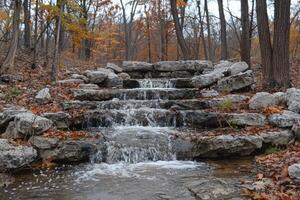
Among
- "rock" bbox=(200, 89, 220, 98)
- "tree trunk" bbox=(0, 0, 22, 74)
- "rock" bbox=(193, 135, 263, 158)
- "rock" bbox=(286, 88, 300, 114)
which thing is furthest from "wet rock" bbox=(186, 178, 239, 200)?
"tree trunk" bbox=(0, 0, 22, 74)

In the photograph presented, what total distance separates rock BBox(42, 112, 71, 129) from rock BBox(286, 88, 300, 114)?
206 inches

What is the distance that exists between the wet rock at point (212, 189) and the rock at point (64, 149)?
2528mm

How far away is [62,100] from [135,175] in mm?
4780

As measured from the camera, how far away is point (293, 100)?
8867 mm

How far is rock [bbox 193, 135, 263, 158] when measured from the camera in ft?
24.6

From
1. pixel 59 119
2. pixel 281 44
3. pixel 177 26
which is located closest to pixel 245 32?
pixel 177 26

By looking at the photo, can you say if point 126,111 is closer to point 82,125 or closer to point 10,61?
point 82,125

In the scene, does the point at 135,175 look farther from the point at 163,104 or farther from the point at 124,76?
the point at 124,76

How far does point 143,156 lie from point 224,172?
1713 mm

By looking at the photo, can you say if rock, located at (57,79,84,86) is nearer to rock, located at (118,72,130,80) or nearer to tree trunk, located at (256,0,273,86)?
rock, located at (118,72,130,80)

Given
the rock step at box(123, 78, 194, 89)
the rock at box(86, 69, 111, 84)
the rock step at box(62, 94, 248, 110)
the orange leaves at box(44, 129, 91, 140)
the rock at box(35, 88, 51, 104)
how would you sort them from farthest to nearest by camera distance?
the rock at box(86, 69, 111, 84) → the rock step at box(123, 78, 194, 89) → the rock at box(35, 88, 51, 104) → the rock step at box(62, 94, 248, 110) → the orange leaves at box(44, 129, 91, 140)

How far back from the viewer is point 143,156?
7.43m

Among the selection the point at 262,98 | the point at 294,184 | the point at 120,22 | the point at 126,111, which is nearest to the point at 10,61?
the point at 126,111

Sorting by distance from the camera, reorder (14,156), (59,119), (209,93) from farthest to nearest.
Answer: (209,93) < (59,119) < (14,156)
